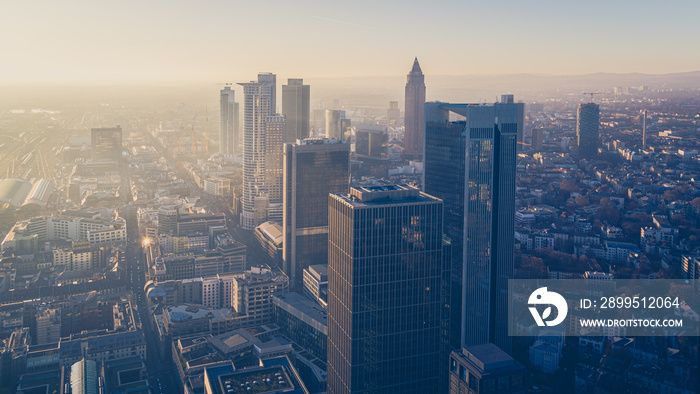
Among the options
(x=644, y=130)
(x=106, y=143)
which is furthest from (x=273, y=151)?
(x=644, y=130)

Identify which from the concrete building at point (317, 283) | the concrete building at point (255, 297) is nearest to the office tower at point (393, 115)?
the concrete building at point (317, 283)

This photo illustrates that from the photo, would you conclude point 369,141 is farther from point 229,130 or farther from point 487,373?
point 487,373

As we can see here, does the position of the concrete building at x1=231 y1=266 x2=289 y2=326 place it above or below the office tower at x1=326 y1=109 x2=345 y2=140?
below

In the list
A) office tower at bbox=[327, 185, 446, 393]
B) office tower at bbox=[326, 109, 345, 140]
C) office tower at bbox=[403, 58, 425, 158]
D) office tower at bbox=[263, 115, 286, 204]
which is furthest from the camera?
office tower at bbox=[403, 58, 425, 158]

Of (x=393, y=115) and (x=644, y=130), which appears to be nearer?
(x=644, y=130)

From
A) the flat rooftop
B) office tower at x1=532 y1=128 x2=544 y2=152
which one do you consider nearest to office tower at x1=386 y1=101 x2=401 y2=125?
office tower at x1=532 y1=128 x2=544 y2=152

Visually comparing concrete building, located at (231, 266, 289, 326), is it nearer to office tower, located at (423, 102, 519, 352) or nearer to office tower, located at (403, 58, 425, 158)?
office tower, located at (423, 102, 519, 352)

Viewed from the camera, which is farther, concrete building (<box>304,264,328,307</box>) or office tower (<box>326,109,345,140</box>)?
office tower (<box>326,109,345,140</box>)

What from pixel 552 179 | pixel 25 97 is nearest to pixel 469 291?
pixel 552 179
